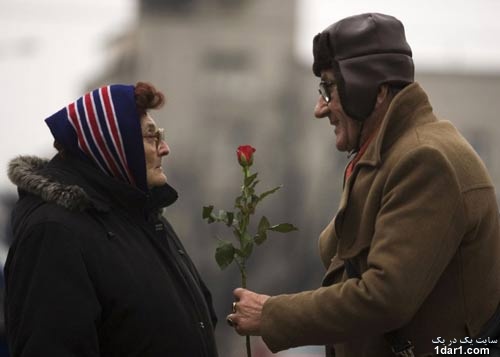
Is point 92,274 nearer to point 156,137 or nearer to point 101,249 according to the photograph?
point 101,249

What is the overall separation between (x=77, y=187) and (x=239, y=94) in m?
79.9

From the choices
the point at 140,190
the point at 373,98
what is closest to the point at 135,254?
the point at 140,190

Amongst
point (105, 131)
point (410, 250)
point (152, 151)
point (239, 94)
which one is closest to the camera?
point (410, 250)

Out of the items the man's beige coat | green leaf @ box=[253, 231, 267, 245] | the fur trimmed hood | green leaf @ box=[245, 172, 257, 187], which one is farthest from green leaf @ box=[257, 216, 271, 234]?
the fur trimmed hood

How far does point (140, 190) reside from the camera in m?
4.86

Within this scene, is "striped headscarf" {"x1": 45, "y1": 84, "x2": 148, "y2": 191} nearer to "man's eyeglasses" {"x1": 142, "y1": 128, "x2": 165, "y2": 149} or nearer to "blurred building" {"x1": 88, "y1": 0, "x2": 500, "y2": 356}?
"man's eyeglasses" {"x1": 142, "y1": 128, "x2": 165, "y2": 149}

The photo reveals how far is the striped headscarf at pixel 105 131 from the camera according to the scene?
15.8 feet

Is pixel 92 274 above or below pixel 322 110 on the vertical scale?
below

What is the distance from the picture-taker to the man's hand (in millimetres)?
4539

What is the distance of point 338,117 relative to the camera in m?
4.64

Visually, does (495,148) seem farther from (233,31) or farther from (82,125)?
(82,125)

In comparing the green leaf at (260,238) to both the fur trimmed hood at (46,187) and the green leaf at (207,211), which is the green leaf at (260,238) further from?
the fur trimmed hood at (46,187)

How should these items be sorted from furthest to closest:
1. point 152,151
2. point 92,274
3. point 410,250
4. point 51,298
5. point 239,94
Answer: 1. point 239,94
2. point 152,151
3. point 92,274
4. point 51,298
5. point 410,250

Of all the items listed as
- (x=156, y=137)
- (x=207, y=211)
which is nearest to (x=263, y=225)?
(x=207, y=211)
